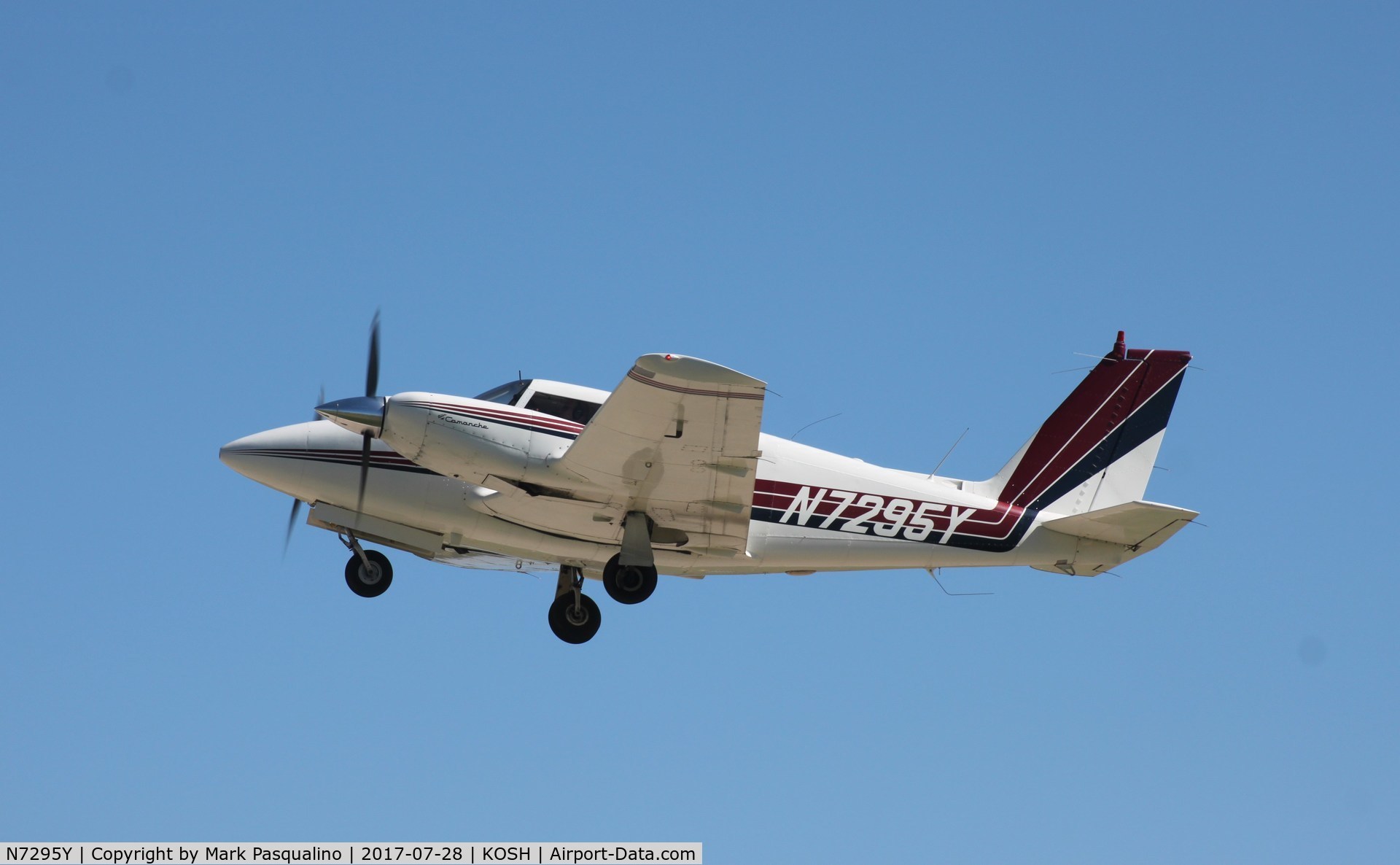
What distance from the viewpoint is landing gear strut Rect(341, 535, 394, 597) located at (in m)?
21.2

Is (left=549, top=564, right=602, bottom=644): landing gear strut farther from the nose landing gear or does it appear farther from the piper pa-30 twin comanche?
the nose landing gear

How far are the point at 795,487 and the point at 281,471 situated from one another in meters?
7.52

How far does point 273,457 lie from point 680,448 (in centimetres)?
690

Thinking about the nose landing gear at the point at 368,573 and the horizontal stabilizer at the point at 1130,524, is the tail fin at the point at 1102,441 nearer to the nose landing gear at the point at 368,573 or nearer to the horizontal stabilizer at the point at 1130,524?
the horizontal stabilizer at the point at 1130,524

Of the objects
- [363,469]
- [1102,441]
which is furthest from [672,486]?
[1102,441]

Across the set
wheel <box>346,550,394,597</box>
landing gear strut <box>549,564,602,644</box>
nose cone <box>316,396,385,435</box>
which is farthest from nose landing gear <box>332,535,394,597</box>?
nose cone <box>316,396,385,435</box>

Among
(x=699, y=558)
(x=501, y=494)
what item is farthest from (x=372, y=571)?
(x=699, y=558)

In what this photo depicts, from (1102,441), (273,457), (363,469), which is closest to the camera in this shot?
(363,469)

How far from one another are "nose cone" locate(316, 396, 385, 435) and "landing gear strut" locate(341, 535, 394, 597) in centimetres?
382

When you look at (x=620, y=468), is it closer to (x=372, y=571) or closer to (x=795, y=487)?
(x=795, y=487)

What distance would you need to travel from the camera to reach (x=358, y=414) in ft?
58.3

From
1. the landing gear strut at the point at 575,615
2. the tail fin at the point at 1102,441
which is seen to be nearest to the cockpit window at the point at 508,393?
the landing gear strut at the point at 575,615

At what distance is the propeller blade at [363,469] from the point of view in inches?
772

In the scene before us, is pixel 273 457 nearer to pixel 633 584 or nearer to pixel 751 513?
pixel 633 584
